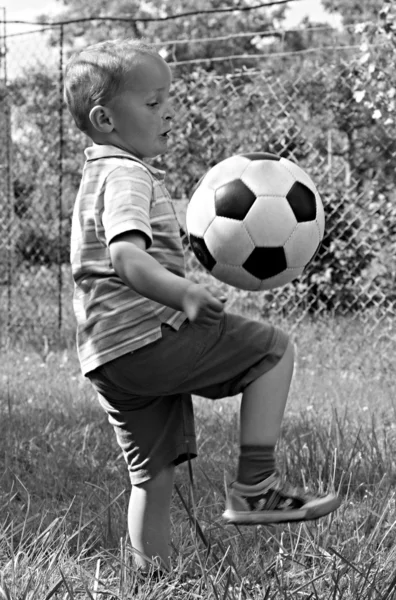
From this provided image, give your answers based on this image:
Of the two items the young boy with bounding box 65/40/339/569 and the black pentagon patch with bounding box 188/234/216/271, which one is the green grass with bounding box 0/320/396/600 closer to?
the young boy with bounding box 65/40/339/569

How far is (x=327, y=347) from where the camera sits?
6.16 meters

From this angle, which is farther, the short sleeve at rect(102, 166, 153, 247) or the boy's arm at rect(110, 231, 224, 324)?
the short sleeve at rect(102, 166, 153, 247)

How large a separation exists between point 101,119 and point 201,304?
703mm

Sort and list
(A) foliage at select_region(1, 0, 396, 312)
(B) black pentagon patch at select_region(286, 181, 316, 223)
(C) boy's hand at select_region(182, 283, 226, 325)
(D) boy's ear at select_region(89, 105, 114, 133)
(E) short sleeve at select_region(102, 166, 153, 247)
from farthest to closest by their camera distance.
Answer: (A) foliage at select_region(1, 0, 396, 312) < (B) black pentagon patch at select_region(286, 181, 316, 223) < (D) boy's ear at select_region(89, 105, 114, 133) < (E) short sleeve at select_region(102, 166, 153, 247) < (C) boy's hand at select_region(182, 283, 226, 325)

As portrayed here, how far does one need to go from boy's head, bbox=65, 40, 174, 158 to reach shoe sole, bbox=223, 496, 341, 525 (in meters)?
0.94

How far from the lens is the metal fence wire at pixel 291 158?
680 centimetres

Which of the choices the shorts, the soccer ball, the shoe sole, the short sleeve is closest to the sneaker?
the shoe sole

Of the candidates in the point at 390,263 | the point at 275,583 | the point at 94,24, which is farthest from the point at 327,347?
the point at 94,24

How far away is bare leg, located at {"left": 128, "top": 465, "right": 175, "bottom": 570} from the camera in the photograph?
245 centimetres

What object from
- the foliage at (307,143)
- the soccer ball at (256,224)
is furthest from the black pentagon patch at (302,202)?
the foliage at (307,143)

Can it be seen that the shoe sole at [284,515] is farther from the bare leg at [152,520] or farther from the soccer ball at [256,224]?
the soccer ball at [256,224]

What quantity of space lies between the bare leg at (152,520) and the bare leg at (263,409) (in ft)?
1.17

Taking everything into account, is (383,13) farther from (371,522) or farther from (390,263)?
(371,522)

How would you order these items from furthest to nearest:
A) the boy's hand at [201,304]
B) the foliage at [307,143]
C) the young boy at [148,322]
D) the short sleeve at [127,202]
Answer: the foliage at [307,143] → the young boy at [148,322] → the short sleeve at [127,202] → the boy's hand at [201,304]
